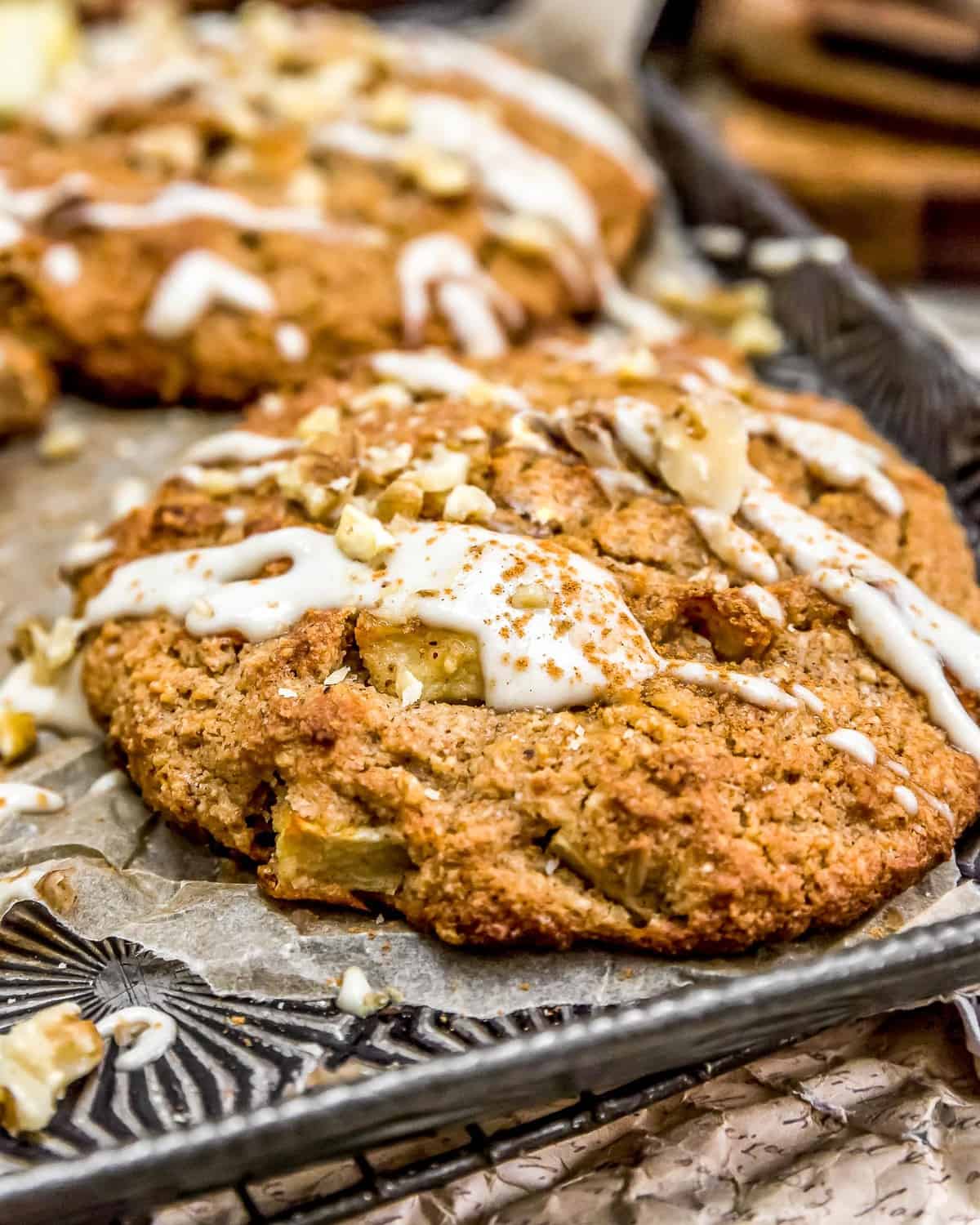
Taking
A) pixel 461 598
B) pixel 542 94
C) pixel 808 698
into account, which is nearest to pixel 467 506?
pixel 461 598

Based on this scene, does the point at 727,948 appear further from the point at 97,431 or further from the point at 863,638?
the point at 97,431

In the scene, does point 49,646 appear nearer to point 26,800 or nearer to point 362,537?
point 26,800

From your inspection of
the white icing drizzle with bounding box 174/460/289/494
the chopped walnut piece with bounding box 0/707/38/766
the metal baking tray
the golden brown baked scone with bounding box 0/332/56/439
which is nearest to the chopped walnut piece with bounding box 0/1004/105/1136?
the metal baking tray

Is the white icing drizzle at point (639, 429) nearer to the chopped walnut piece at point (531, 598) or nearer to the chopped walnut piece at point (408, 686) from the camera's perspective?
the chopped walnut piece at point (531, 598)

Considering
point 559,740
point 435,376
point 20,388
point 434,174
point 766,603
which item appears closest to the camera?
point 559,740

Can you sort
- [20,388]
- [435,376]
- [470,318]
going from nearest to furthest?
[435,376], [20,388], [470,318]

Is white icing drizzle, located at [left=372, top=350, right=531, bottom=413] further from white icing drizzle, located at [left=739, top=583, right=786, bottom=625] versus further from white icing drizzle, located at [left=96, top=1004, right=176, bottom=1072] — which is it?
white icing drizzle, located at [left=96, top=1004, right=176, bottom=1072]
